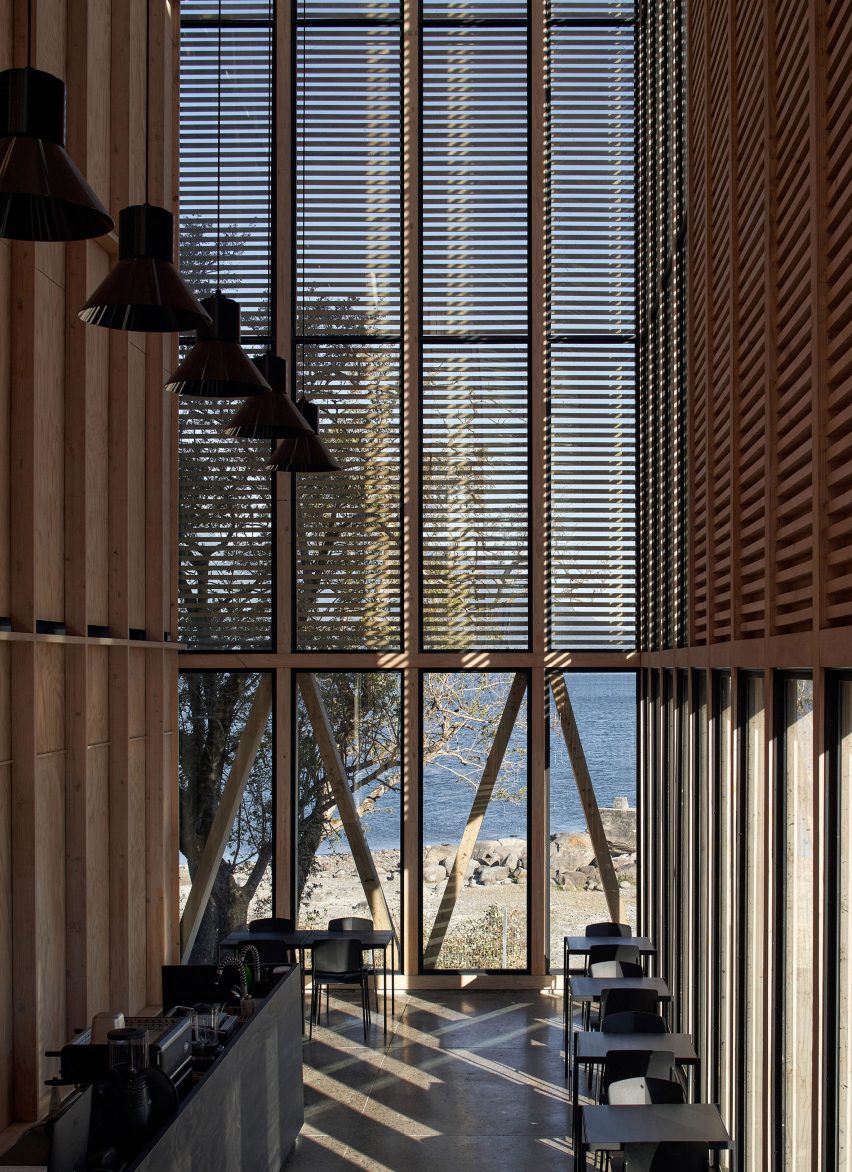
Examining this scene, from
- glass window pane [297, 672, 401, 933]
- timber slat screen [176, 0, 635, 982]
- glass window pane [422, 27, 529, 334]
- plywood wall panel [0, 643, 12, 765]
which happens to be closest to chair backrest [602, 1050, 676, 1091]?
plywood wall panel [0, 643, 12, 765]

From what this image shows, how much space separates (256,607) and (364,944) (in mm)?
3301

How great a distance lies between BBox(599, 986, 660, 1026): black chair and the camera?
23.2 feet

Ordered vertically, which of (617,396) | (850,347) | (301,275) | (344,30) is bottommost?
(850,347)

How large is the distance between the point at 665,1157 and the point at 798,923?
3.93 feet

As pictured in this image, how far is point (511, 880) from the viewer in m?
10.7

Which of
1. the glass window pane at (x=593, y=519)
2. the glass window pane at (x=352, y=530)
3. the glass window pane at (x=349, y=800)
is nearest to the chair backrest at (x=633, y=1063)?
the glass window pane at (x=349, y=800)

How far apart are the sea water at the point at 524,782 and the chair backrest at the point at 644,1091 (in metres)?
4.93

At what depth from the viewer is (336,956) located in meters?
8.88

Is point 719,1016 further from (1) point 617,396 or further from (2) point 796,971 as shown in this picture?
(1) point 617,396

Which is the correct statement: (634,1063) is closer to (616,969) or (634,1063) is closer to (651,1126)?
(651,1126)

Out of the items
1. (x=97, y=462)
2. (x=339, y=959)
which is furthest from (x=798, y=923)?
(x=97, y=462)

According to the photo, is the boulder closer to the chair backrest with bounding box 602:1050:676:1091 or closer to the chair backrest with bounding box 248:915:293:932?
the chair backrest with bounding box 248:915:293:932

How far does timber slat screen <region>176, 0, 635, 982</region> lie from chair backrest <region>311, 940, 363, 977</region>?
1.77m

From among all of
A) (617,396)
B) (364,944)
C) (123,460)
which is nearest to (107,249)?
(123,460)
